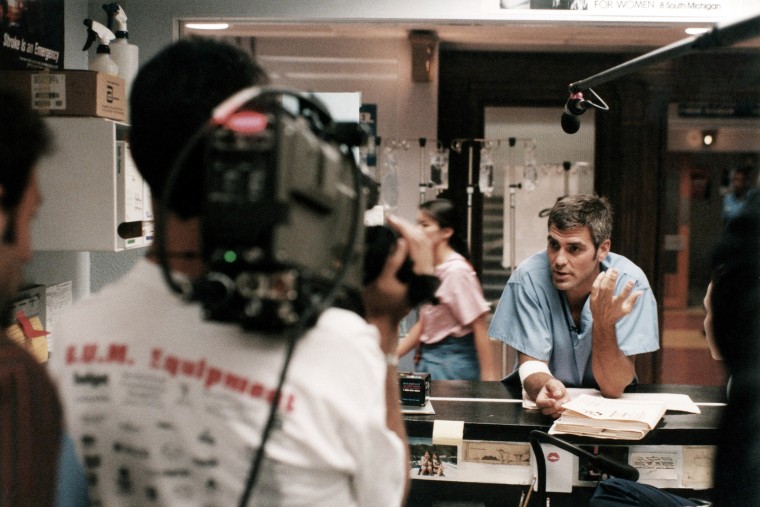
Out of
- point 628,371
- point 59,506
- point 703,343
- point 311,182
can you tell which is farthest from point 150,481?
point 703,343

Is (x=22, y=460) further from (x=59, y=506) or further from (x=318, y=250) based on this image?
(x=318, y=250)

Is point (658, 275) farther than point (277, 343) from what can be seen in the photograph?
Yes

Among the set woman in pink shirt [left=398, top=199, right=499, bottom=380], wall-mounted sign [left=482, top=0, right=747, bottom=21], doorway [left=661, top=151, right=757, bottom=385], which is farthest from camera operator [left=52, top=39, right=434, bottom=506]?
doorway [left=661, top=151, right=757, bottom=385]

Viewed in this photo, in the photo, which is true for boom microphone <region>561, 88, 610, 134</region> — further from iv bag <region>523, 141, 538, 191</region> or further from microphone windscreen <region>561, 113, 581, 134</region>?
iv bag <region>523, 141, 538, 191</region>

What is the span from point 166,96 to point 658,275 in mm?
4395

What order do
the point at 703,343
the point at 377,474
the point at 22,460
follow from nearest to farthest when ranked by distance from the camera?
the point at 377,474 < the point at 22,460 < the point at 703,343

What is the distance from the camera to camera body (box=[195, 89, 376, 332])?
595 millimetres

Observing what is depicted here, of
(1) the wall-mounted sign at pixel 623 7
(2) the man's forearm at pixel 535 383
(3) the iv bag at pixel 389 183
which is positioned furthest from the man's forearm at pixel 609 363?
(3) the iv bag at pixel 389 183

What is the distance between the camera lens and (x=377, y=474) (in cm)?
73

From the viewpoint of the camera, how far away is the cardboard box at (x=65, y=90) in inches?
76.7

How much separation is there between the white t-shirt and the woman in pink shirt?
2.43 metres

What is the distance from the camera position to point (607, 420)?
1.92m

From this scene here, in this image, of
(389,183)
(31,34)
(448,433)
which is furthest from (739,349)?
→ (389,183)

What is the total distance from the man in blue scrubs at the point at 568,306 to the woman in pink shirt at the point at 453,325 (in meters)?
0.75
